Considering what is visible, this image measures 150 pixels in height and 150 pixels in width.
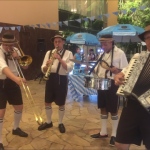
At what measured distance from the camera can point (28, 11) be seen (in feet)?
38.3

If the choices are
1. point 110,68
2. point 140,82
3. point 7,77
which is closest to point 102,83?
point 110,68

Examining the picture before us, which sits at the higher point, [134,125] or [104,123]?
[134,125]

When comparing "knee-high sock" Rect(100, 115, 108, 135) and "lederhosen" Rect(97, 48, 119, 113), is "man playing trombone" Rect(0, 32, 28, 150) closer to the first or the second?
"lederhosen" Rect(97, 48, 119, 113)

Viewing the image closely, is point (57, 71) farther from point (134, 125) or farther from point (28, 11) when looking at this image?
point (28, 11)

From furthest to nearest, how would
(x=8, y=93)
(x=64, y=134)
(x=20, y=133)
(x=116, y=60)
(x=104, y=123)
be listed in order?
1. (x=64, y=134)
2. (x=20, y=133)
3. (x=104, y=123)
4. (x=8, y=93)
5. (x=116, y=60)

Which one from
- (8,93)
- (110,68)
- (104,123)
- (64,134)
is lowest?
(64,134)

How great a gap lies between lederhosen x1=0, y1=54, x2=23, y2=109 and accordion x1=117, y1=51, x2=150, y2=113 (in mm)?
2124

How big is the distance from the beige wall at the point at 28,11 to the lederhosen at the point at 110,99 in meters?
7.86

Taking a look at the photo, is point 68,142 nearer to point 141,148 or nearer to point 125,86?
point 141,148

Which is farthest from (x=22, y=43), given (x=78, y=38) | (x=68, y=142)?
(x=68, y=142)

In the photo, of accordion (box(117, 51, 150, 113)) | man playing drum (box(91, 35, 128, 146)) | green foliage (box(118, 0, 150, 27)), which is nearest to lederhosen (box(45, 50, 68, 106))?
man playing drum (box(91, 35, 128, 146))

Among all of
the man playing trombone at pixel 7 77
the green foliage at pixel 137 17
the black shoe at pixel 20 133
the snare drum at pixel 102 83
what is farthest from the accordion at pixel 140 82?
the green foliage at pixel 137 17

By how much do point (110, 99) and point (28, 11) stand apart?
9.26 metres

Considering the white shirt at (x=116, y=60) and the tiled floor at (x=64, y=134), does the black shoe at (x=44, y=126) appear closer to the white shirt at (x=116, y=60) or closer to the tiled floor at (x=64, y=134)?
the tiled floor at (x=64, y=134)
